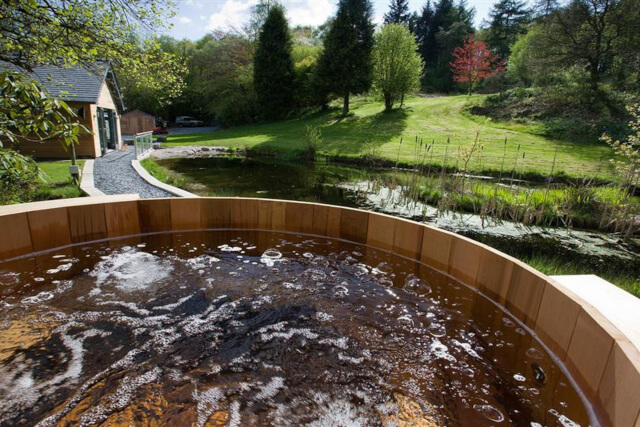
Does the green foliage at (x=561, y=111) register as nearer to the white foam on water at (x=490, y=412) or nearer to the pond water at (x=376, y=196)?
the pond water at (x=376, y=196)

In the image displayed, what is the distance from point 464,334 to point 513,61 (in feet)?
90.4

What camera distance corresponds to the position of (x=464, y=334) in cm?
247

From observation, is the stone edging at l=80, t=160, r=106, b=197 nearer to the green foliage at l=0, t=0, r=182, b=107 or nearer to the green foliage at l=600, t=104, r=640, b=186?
the green foliage at l=0, t=0, r=182, b=107

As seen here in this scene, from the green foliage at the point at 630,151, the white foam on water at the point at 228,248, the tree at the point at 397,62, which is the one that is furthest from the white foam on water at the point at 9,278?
the tree at the point at 397,62

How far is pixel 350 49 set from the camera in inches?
890

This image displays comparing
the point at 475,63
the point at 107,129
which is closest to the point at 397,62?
the point at 475,63

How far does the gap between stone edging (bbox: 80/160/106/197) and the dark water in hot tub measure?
340 cm

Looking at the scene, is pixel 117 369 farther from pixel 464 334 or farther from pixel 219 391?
pixel 464 334

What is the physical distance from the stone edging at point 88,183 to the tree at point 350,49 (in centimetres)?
1704

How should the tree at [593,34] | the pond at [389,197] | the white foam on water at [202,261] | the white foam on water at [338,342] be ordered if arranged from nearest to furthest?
the white foam on water at [338,342]
the white foam on water at [202,261]
the pond at [389,197]
the tree at [593,34]

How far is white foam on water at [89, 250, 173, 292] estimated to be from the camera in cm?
300

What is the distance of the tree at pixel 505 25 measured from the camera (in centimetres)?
3178

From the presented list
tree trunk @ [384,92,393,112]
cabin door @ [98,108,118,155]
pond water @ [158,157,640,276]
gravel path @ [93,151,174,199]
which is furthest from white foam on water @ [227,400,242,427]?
tree trunk @ [384,92,393,112]

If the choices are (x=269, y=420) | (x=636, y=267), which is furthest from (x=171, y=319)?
(x=636, y=267)
